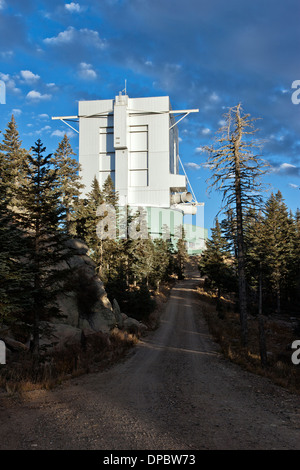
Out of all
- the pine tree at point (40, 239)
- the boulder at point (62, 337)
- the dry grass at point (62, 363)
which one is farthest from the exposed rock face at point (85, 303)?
the pine tree at point (40, 239)

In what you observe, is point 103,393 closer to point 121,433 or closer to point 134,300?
point 121,433

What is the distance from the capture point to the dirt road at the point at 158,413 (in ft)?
18.9

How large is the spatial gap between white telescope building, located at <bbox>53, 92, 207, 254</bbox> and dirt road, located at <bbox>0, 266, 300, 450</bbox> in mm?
64117

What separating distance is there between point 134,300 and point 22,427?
867 inches

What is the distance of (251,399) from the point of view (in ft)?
29.3

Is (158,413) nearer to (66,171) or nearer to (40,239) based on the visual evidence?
(40,239)

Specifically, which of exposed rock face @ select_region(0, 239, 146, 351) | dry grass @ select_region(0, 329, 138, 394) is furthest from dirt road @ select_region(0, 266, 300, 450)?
exposed rock face @ select_region(0, 239, 146, 351)

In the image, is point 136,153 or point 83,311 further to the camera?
point 136,153

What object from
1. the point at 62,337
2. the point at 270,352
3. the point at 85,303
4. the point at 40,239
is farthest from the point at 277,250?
the point at 40,239

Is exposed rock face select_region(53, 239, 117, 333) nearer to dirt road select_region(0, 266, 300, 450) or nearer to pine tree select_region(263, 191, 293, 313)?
dirt road select_region(0, 266, 300, 450)

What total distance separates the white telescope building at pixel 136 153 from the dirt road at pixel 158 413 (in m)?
64.1

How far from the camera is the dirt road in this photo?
5.75 m

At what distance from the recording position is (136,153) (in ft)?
258

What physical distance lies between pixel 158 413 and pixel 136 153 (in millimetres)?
76194
